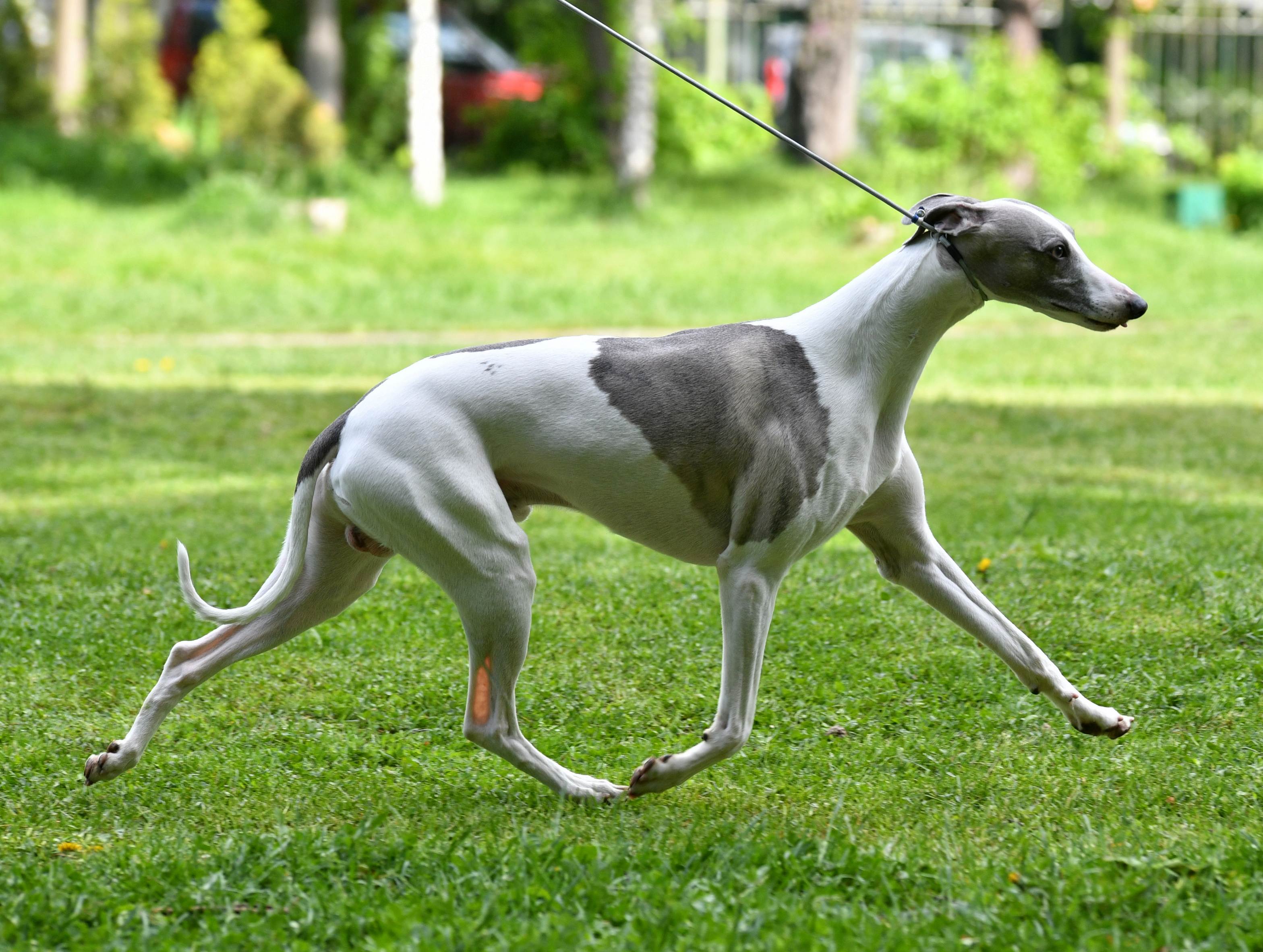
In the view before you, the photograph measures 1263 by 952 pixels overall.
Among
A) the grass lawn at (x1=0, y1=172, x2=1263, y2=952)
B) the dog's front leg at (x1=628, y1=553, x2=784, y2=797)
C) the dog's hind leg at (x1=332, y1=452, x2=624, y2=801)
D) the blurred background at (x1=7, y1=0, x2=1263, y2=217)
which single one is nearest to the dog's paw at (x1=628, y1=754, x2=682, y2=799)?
the dog's front leg at (x1=628, y1=553, x2=784, y2=797)

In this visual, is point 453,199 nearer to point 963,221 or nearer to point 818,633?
point 818,633

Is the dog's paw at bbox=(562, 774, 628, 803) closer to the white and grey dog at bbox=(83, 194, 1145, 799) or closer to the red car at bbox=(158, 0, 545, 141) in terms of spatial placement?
the white and grey dog at bbox=(83, 194, 1145, 799)

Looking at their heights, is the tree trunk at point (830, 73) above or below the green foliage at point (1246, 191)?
above

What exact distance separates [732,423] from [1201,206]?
17.6m

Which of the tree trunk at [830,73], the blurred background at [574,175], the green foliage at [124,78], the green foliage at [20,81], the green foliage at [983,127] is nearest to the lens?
the blurred background at [574,175]

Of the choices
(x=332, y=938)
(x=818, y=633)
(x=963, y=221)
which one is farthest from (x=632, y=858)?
(x=818, y=633)

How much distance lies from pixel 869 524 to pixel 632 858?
1.32 metres

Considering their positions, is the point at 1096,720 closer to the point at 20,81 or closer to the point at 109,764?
the point at 109,764

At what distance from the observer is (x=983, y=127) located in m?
18.9

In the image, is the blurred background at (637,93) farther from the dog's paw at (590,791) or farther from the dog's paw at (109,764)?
the dog's paw at (590,791)

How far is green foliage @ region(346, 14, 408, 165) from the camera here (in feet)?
79.5

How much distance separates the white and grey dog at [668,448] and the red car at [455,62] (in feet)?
65.1

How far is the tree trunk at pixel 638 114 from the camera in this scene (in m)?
19.4

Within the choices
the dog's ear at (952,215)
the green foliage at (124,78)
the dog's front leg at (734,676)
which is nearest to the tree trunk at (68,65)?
the green foliage at (124,78)
